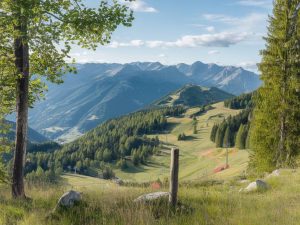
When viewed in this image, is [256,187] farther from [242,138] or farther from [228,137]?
[228,137]

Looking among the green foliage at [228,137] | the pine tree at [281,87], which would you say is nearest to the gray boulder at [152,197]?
the pine tree at [281,87]

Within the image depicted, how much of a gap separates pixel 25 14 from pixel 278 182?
49.1 feet

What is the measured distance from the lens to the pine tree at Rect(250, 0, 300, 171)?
34.2 m

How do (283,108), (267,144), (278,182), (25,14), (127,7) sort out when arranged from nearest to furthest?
1. (25,14)
2. (127,7)
3. (278,182)
4. (283,108)
5. (267,144)

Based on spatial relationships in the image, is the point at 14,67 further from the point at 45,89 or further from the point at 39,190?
the point at 39,190

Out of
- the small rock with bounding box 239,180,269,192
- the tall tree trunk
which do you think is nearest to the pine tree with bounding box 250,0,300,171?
the small rock with bounding box 239,180,269,192

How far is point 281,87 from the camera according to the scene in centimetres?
3488

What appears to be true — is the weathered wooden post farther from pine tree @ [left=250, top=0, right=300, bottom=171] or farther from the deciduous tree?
pine tree @ [left=250, top=0, right=300, bottom=171]

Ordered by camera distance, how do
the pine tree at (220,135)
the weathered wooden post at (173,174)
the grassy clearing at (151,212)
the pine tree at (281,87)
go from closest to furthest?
the grassy clearing at (151,212) < the weathered wooden post at (173,174) < the pine tree at (281,87) < the pine tree at (220,135)

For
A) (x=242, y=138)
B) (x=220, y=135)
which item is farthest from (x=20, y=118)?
(x=220, y=135)

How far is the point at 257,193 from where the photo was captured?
15.8m

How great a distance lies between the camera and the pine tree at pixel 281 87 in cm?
3419

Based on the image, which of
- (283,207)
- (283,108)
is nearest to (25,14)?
(283,207)

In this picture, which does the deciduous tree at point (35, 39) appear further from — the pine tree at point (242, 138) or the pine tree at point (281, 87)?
the pine tree at point (242, 138)
